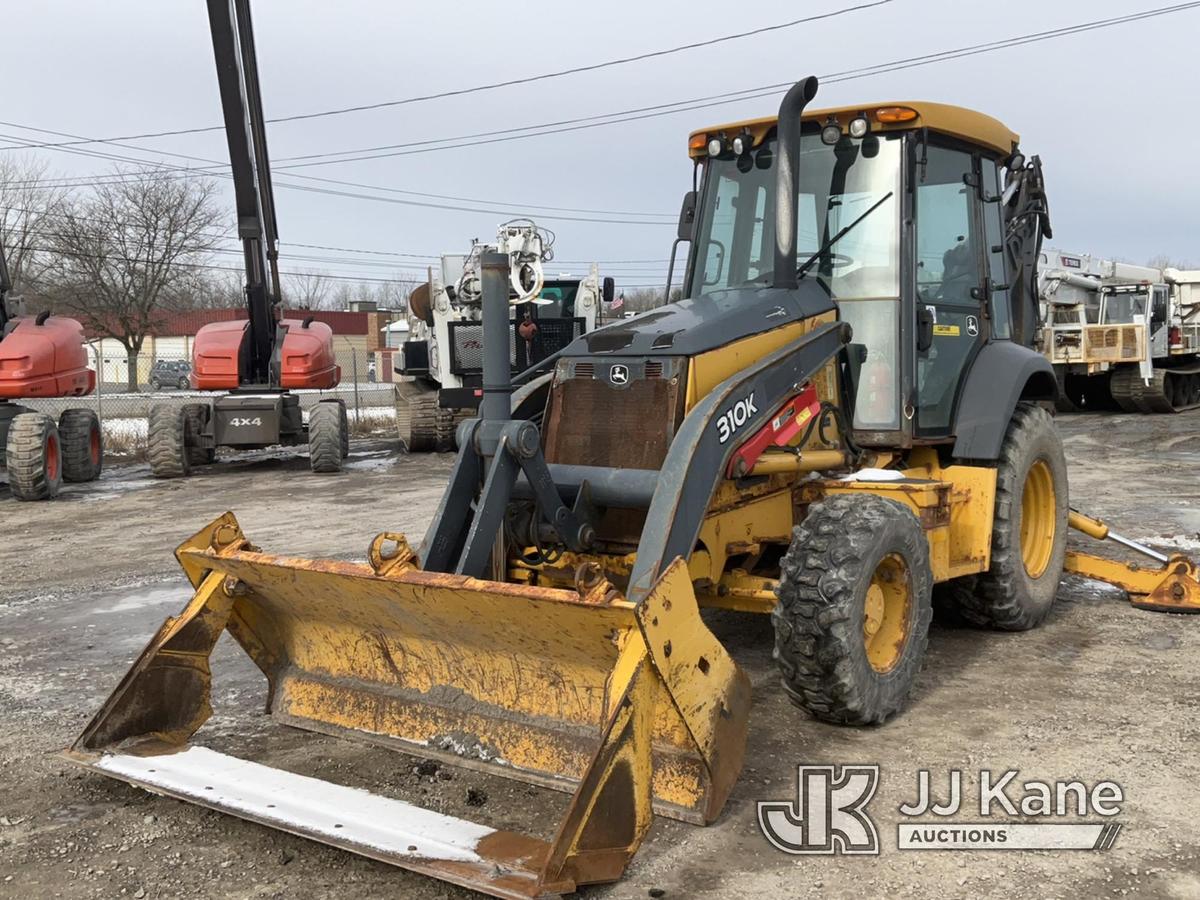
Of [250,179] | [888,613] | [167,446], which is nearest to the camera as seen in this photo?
[888,613]

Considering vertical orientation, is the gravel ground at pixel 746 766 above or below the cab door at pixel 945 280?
below

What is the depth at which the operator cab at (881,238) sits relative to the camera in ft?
17.7

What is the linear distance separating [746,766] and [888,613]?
95 centimetres

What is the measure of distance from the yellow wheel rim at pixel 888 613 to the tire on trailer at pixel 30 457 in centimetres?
1059

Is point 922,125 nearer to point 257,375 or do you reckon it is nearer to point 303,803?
point 303,803

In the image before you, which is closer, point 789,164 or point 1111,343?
point 789,164

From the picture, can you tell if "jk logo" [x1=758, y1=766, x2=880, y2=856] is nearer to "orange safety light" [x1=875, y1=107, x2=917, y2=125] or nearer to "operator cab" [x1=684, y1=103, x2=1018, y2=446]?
"operator cab" [x1=684, y1=103, x2=1018, y2=446]

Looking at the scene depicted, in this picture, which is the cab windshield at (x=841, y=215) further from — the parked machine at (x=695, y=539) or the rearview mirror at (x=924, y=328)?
the rearview mirror at (x=924, y=328)

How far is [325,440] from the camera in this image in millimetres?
14781

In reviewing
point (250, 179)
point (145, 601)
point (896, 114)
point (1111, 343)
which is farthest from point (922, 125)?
point (1111, 343)

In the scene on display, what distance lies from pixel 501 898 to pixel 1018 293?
15.8ft

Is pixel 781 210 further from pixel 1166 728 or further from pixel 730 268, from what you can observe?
pixel 1166 728

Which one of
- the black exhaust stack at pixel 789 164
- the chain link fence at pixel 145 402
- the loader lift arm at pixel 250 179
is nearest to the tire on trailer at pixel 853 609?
the black exhaust stack at pixel 789 164

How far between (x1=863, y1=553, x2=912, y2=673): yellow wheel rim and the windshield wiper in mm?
1556
